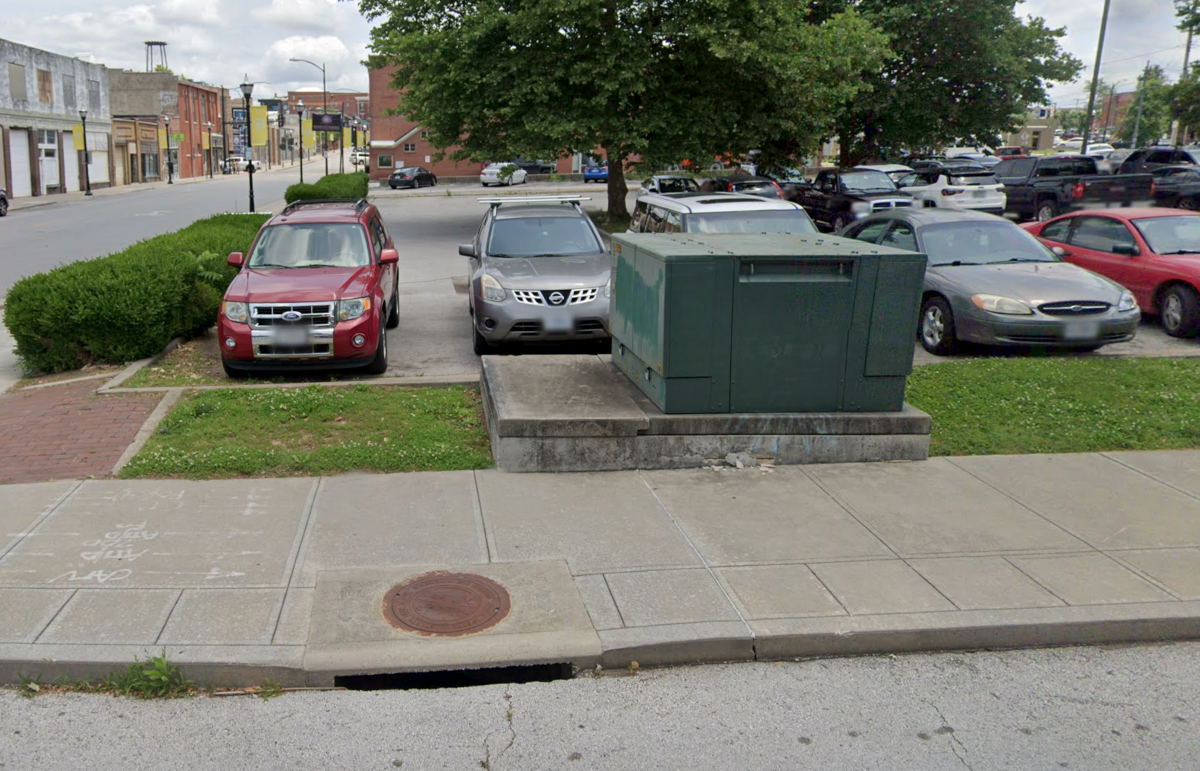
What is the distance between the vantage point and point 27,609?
4.88m

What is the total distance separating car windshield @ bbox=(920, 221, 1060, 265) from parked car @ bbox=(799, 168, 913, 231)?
958cm

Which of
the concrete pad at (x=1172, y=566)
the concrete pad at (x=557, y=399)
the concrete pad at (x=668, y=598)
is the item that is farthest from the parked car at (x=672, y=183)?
the concrete pad at (x=668, y=598)

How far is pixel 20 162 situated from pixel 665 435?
171ft

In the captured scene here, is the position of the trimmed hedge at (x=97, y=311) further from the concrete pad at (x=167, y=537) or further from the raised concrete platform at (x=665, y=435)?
the raised concrete platform at (x=665, y=435)

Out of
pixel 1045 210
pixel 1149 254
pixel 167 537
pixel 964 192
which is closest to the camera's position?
pixel 167 537

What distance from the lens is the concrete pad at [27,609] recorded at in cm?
465

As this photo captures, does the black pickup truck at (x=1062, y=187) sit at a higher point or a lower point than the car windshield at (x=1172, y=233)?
higher

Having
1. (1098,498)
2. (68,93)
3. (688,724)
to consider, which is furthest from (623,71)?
(68,93)

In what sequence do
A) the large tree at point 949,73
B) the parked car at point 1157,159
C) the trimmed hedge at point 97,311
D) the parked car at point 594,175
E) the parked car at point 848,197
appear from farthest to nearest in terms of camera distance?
the parked car at point 594,175 < the large tree at point 949,73 < the parked car at point 1157,159 < the parked car at point 848,197 < the trimmed hedge at point 97,311

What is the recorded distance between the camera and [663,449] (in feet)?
23.4

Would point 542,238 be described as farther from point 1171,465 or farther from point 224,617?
point 224,617

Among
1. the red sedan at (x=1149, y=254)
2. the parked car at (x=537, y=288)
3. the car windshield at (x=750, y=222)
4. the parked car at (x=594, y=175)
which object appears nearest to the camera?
the parked car at (x=537, y=288)

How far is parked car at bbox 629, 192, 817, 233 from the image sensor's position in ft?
39.2

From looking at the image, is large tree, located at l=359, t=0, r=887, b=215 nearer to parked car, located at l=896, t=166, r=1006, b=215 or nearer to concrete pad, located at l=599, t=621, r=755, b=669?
parked car, located at l=896, t=166, r=1006, b=215
